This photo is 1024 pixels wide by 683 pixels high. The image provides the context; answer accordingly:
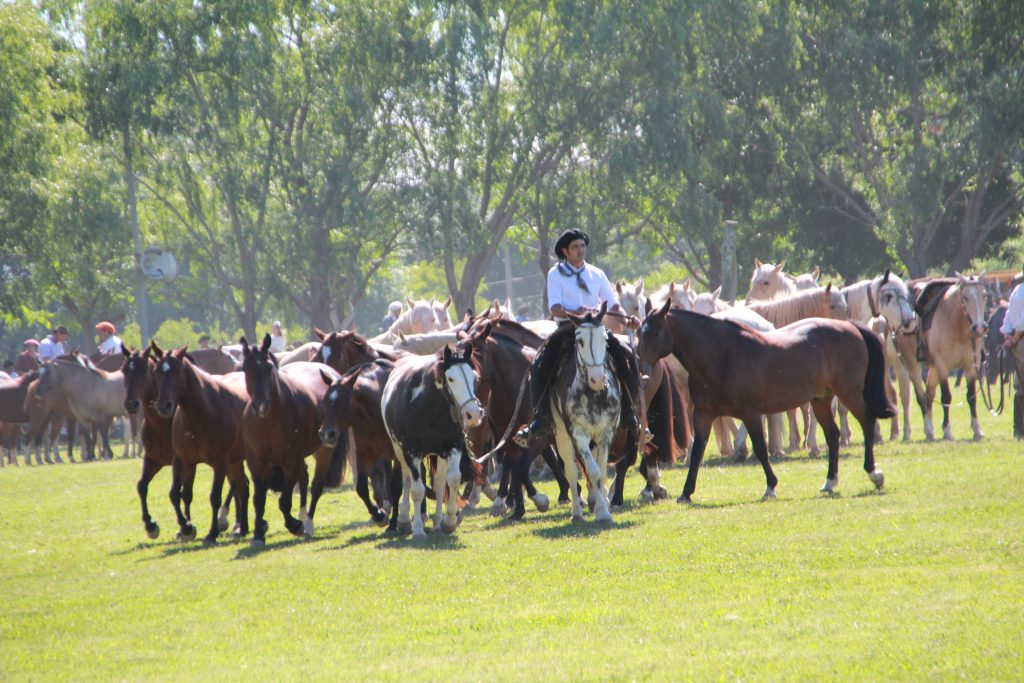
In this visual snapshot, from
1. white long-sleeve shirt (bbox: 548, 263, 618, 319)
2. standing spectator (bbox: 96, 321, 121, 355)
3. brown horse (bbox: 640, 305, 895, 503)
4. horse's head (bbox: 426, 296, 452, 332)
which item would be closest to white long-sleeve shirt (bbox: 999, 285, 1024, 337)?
brown horse (bbox: 640, 305, 895, 503)

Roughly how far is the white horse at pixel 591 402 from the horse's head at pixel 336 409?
2338mm

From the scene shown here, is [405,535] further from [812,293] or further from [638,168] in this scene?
[638,168]

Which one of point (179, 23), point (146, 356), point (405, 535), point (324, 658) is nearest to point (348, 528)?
point (405, 535)

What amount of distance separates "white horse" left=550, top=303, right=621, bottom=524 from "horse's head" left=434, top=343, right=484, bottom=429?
2.68ft

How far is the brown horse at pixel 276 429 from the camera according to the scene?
47.4ft

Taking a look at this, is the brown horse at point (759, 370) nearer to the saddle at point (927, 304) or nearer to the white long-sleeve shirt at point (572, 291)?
the white long-sleeve shirt at point (572, 291)

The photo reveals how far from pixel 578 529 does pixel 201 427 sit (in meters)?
4.47

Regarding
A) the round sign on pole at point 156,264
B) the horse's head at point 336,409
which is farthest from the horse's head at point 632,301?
the round sign on pole at point 156,264

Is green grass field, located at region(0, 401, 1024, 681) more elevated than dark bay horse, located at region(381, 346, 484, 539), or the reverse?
dark bay horse, located at region(381, 346, 484, 539)

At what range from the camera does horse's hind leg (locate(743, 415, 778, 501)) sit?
14.1 metres

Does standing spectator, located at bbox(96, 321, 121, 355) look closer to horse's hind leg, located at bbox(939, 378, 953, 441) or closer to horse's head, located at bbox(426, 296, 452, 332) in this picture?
horse's head, located at bbox(426, 296, 452, 332)

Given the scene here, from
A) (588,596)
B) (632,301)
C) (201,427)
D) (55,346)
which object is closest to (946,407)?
(632,301)

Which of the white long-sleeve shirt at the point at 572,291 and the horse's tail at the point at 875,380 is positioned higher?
the white long-sleeve shirt at the point at 572,291

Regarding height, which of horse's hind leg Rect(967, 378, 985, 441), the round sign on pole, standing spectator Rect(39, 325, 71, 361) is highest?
the round sign on pole
